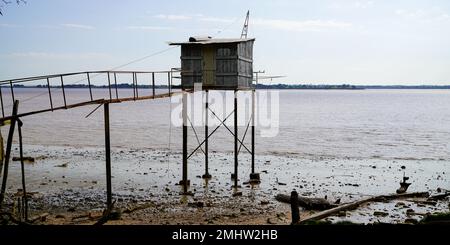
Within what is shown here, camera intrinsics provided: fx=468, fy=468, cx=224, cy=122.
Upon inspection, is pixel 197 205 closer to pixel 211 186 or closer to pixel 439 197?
pixel 211 186

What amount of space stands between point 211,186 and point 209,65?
6967 millimetres

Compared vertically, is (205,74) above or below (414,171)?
above

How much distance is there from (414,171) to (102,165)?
2208 cm

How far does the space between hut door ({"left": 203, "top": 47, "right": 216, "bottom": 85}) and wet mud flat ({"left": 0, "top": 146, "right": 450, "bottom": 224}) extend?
236 inches

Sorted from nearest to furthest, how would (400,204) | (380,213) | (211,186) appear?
(380,213)
(400,204)
(211,186)

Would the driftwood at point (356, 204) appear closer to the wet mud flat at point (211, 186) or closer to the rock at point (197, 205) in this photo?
the wet mud flat at point (211, 186)

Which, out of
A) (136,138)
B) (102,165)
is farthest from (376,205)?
(136,138)

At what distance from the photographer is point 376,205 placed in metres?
22.3

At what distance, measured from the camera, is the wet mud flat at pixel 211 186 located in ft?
65.6

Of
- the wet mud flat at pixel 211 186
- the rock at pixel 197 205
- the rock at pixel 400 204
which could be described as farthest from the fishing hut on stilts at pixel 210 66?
the rock at pixel 400 204

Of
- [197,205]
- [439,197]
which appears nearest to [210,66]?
[197,205]

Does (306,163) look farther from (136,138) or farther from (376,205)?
(136,138)

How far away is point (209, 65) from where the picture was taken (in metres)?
24.7

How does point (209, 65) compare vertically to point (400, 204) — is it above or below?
above
